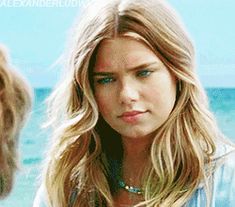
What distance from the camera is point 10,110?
1624 millimetres

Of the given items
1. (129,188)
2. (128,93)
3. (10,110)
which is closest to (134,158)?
(129,188)

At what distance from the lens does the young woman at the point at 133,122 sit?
1474 millimetres

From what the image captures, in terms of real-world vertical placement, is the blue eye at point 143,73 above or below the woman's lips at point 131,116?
above

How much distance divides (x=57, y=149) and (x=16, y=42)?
27 centimetres

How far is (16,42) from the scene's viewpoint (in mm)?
1606

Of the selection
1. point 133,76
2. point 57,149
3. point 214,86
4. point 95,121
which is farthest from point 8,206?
point 214,86

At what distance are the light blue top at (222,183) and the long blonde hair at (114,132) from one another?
0.02 m

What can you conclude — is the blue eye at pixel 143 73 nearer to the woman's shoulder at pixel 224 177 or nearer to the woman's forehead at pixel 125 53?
the woman's forehead at pixel 125 53

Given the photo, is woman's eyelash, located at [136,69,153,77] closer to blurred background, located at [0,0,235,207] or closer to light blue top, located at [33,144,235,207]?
blurred background, located at [0,0,235,207]

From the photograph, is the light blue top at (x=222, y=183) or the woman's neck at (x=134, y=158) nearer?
the light blue top at (x=222, y=183)

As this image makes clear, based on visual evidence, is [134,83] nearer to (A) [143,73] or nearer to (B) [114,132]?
(A) [143,73]

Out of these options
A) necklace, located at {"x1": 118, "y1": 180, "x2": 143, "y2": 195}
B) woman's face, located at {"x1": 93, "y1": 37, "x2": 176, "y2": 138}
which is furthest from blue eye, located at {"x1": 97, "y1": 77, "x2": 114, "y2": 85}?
necklace, located at {"x1": 118, "y1": 180, "x2": 143, "y2": 195}

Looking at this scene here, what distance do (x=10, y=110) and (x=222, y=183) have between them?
0.53 metres

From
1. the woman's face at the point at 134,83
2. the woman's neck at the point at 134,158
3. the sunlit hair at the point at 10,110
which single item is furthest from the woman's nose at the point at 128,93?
the sunlit hair at the point at 10,110
